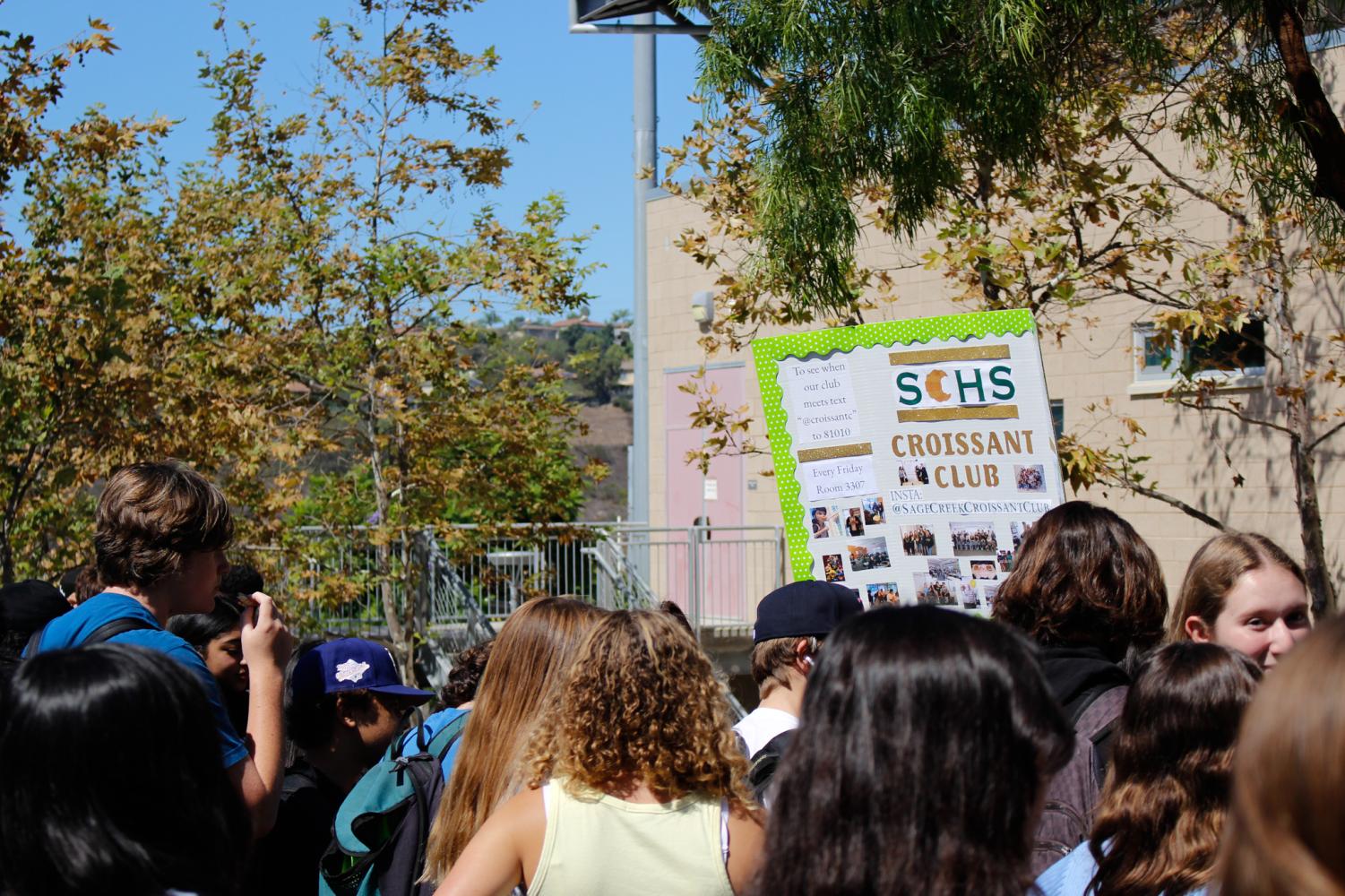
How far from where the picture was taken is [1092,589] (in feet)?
10.7

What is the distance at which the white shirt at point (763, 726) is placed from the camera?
350cm

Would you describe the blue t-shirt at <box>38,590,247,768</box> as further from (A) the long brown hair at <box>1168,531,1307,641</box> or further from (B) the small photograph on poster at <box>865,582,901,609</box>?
(B) the small photograph on poster at <box>865,582,901,609</box>

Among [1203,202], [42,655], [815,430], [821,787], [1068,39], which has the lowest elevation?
[821,787]

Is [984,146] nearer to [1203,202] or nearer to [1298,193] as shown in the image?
[1298,193]

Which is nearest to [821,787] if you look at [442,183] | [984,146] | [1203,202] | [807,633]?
[807,633]

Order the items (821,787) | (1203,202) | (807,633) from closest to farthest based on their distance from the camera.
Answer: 1. (821,787)
2. (807,633)
3. (1203,202)

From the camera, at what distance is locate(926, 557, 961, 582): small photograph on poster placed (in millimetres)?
4973

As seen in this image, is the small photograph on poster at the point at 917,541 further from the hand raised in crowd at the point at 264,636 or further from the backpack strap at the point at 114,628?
the backpack strap at the point at 114,628

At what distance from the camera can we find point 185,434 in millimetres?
9242

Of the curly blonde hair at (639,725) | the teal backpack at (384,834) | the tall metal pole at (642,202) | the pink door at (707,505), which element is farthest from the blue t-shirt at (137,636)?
the tall metal pole at (642,202)

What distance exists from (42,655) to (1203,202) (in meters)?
10.8

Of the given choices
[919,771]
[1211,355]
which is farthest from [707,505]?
[919,771]

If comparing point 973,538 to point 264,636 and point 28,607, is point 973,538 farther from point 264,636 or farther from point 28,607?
point 28,607

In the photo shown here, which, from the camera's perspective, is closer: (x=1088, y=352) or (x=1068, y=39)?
(x=1068, y=39)
